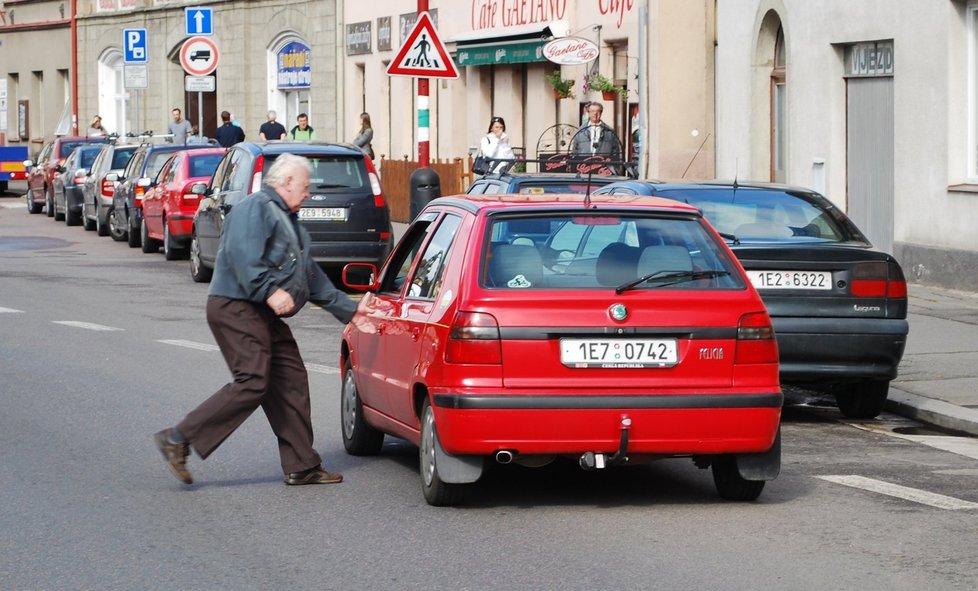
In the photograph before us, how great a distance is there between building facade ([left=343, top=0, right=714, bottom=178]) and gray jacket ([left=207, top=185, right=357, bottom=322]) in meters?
18.6

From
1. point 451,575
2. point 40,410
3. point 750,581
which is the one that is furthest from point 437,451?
point 40,410

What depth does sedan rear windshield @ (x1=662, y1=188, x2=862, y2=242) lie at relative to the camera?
39.2ft

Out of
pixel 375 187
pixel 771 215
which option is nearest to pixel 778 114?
pixel 375 187

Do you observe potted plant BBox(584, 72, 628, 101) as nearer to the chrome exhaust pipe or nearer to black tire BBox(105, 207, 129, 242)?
black tire BBox(105, 207, 129, 242)

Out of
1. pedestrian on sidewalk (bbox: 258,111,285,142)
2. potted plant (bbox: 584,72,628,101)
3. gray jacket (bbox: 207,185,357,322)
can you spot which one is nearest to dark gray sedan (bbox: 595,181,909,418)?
gray jacket (bbox: 207,185,357,322)

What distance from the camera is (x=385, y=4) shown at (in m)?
41.3

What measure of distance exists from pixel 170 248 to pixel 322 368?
1255cm

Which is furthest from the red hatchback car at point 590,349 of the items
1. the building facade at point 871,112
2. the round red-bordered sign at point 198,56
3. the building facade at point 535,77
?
the round red-bordered sign at point 198,56

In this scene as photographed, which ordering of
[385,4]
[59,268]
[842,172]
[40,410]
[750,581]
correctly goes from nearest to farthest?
1. [750,581]
2. [40,410]
3. [842,172]
4. [59,268]
5. [385,4]

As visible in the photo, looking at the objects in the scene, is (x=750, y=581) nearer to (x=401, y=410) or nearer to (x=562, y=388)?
(x=562, y=388)

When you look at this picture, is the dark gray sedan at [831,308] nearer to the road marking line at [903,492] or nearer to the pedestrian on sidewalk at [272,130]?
the road marking line at [903,492]

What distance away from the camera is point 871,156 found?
72.0 ft

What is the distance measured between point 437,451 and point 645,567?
1.38 meters

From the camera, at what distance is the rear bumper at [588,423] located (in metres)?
8.01
